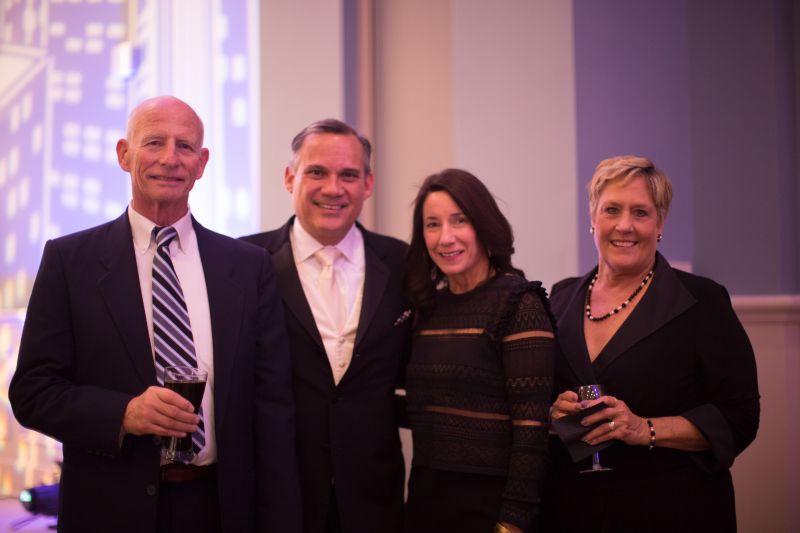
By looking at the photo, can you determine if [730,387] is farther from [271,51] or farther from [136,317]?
[271,51]

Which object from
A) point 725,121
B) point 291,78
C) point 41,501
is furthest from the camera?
point 291,78

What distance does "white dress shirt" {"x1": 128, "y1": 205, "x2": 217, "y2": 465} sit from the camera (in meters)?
2.02

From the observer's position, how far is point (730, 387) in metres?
2.22

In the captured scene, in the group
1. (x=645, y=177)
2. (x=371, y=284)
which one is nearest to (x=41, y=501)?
(x=371, y=284)

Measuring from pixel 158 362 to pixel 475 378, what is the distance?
0.90 metres

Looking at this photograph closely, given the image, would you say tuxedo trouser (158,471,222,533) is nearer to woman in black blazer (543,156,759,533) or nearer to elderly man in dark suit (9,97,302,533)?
elderly man in dark suit (9,97,302,533)

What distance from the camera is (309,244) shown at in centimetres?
258

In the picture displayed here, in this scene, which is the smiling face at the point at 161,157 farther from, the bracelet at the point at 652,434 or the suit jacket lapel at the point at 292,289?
the bracelet at the point at 652,434

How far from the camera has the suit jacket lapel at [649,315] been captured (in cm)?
227

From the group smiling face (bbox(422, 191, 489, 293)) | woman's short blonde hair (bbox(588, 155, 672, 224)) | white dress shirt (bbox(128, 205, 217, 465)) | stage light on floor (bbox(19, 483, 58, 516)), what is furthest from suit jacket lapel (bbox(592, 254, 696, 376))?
stage light on floor (bbox(19, 483, 58, 516))

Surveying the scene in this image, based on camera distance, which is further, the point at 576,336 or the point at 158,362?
the point at 576,336

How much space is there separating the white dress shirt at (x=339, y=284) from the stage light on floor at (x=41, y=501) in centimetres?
193

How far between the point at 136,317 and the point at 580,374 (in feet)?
4.43

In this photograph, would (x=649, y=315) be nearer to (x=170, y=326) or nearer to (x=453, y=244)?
(x=453, y=244)
